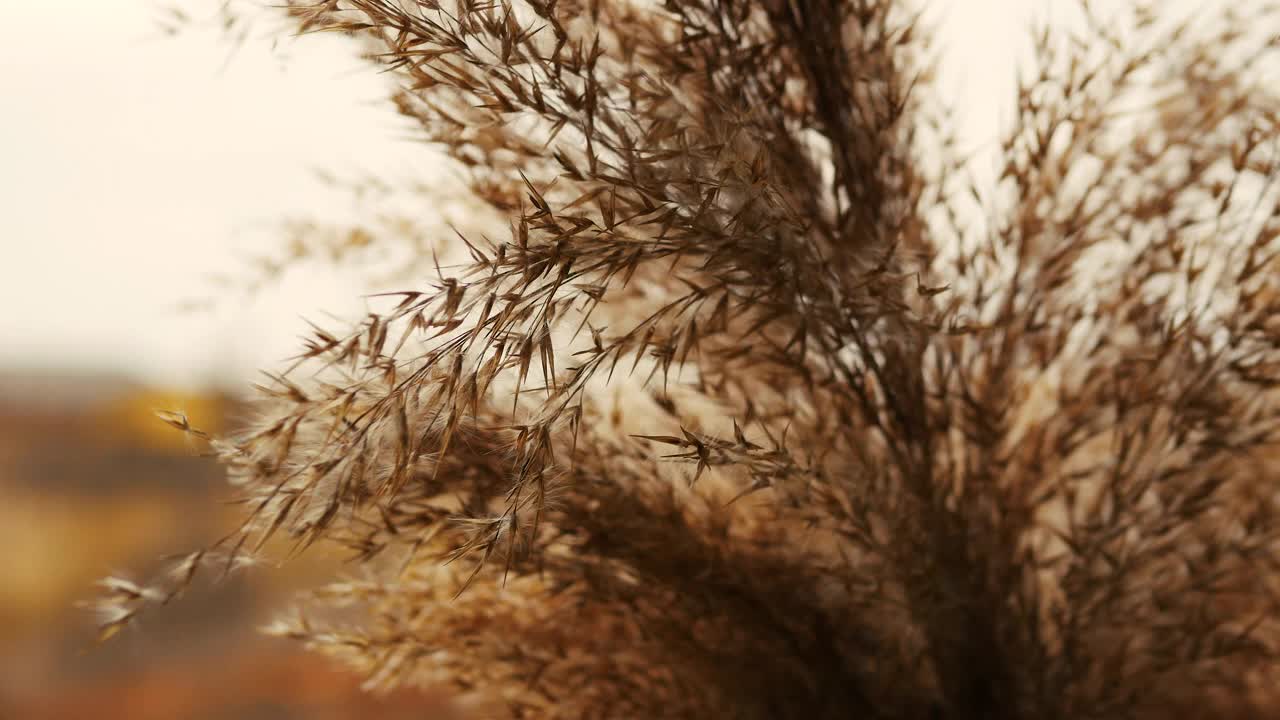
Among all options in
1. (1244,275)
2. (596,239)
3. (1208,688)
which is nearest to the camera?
(596,239)

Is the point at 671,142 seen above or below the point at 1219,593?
above

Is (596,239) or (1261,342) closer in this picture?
(596,239)

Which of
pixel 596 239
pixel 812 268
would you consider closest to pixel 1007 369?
pixel 812 268

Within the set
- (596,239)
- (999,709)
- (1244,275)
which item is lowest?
(999,709)

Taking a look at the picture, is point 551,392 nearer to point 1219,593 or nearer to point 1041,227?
point 1041,227

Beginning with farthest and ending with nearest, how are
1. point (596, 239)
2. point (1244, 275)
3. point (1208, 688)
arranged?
point (1208, 688) → point (1244, 275) → point (596, 239)

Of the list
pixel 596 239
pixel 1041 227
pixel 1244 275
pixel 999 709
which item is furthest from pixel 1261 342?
pixel 596 239

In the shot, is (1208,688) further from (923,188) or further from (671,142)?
(671,142)
